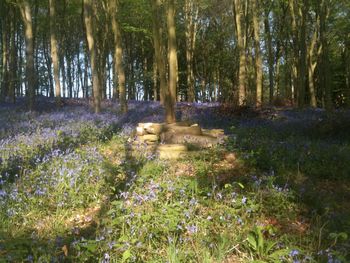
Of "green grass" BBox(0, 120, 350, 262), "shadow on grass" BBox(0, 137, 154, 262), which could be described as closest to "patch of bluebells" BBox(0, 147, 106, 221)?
"green grass" BBox(0, 120, 350, 262)

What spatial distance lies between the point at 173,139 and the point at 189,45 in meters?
23.5

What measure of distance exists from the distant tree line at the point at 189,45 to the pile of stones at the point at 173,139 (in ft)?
3.17

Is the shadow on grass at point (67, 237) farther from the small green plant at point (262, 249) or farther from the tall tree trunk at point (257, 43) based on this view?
the tall tree trunk at point (257, 43)

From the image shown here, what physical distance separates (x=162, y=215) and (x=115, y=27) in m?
13.9

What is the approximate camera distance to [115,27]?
676 inches

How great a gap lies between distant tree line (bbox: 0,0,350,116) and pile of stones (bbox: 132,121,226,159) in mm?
967

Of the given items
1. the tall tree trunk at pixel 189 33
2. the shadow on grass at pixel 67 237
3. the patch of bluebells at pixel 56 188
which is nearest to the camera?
the shadow on grass at pixel 67 237

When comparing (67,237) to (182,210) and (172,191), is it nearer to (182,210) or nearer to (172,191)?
(182,210)

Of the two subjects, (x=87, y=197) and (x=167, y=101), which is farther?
(x=167, y=101)

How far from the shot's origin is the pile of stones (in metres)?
9.07

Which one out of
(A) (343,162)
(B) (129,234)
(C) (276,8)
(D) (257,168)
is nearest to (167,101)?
(D) (257,168)

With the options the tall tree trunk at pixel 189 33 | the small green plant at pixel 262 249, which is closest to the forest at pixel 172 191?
the small green plant at pixel 262 249

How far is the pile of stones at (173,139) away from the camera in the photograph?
9070mm

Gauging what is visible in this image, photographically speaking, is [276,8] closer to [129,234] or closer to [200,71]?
[200,71]
